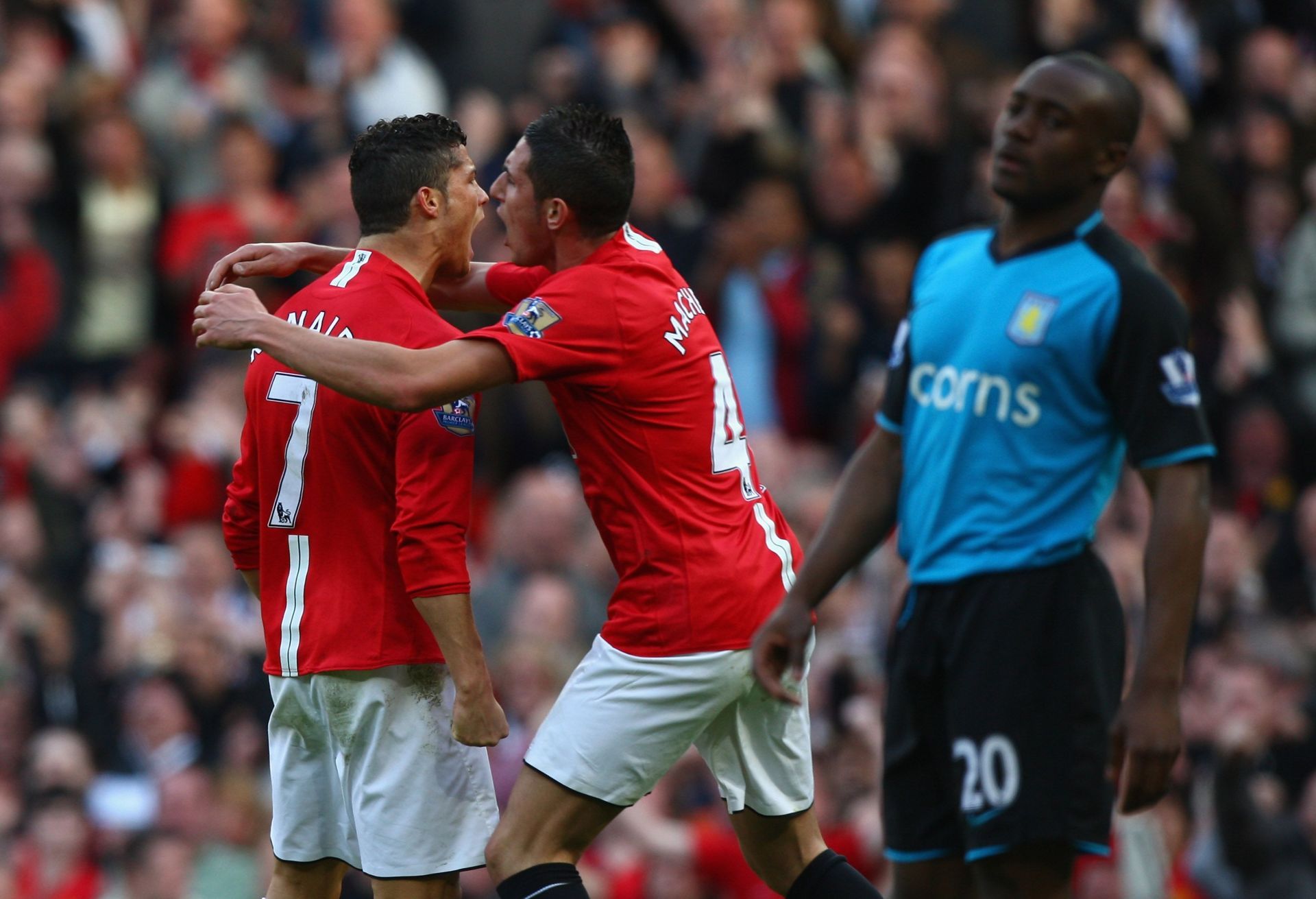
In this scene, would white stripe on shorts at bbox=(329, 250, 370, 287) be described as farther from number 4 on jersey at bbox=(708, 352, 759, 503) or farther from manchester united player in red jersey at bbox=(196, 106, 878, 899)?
number 4 on jersey at bbox=(708, 352, 759, 503)

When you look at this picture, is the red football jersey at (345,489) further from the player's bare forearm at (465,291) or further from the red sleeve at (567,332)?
the player's bare forearm at (465,291)

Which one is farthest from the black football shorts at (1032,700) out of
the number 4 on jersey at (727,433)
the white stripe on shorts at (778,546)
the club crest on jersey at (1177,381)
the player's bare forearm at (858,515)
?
the number 4 on jersey at (727,433)

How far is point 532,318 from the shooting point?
523cm

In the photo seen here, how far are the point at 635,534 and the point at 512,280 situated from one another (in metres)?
1.03

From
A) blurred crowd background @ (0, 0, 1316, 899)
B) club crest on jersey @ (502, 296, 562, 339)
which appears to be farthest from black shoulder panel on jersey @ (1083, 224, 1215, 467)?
blurred crowd background @ (0, 0, 1316, 899)

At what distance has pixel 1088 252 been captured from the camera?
4680 mm

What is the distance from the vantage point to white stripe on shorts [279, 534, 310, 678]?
17.7 feet

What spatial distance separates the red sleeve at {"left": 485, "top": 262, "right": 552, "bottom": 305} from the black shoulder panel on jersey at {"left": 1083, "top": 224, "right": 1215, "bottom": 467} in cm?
198

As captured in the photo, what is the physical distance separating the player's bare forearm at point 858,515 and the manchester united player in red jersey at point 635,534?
18.9 inches

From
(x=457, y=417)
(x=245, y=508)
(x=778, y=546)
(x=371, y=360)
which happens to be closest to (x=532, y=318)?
(x=457, y=417)

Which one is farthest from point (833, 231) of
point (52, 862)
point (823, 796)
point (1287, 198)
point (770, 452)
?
point (52, 862)

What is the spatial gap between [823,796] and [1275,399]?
4049 millimetres

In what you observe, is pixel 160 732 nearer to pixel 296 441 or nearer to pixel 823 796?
pixel 823 796

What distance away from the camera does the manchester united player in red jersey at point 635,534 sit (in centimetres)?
529
